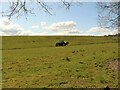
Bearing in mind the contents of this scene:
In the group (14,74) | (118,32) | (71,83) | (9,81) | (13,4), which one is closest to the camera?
(13,4)

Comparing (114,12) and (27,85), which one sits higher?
(114,12)

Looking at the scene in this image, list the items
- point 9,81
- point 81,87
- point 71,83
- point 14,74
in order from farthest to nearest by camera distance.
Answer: point 14,74 < point 9,81 < point 71,83 < point 81,87

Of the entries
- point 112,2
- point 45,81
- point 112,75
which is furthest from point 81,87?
Result: point 112,2

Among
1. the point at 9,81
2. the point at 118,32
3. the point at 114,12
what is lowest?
the point at 9,81

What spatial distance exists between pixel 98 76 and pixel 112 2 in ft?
21.4

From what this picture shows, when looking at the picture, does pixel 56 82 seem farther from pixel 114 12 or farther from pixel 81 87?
pixel 114 12

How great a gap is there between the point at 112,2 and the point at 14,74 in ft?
31.0

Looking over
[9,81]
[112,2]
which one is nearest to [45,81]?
[9,81]

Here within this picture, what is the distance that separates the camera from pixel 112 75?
1966 centimetres

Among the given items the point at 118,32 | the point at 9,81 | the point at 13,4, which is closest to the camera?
the point at 13,4

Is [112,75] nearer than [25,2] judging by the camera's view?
No

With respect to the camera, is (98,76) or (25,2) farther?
(98,76)

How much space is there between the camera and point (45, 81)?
59.8ft

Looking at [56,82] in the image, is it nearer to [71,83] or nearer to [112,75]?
[71,83]
